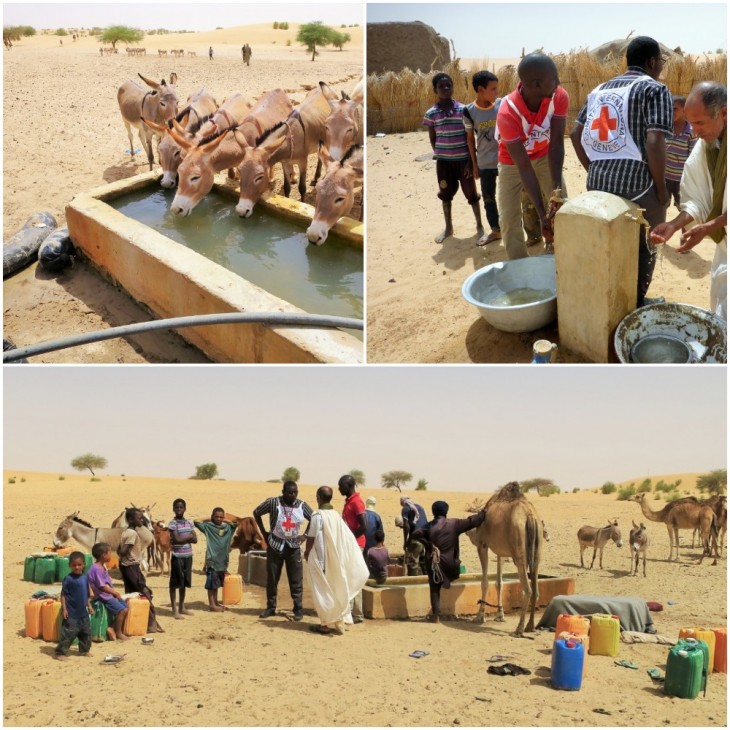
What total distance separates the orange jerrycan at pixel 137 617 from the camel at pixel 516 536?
257 cm

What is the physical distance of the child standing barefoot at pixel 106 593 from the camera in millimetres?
6438

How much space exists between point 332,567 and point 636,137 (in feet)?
12.6

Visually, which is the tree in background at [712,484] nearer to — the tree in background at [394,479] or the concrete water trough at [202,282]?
the tree in background at [394,479]

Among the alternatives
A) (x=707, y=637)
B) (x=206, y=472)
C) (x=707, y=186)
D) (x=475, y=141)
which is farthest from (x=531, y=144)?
(x=206, y=472)

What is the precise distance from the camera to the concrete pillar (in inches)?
241

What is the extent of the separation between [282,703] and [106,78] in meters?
21.8

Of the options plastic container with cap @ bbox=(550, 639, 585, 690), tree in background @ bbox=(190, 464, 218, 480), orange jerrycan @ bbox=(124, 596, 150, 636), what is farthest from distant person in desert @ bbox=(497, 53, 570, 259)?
tree in background @ bbox=(190, 464, 218, 480)

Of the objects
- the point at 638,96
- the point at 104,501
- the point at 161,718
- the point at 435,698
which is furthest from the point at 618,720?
the point at 104,501

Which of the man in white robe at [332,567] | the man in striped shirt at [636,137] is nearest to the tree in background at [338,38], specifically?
the man in striped shirt at [636,137]

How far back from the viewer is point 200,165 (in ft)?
36.3

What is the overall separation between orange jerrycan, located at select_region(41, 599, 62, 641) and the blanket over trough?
355 cm

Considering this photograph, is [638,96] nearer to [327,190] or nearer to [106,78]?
[327,190]

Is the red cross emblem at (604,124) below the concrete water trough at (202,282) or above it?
above

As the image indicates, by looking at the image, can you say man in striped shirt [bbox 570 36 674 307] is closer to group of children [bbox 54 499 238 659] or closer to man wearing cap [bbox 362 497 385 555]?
man wearing cap [bbox 362 497 385 555]
